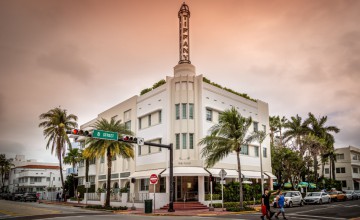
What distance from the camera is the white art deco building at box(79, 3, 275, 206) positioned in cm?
3472

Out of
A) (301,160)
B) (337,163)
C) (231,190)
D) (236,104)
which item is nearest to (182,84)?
(236,104)

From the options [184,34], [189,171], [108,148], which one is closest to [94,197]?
[108,148]

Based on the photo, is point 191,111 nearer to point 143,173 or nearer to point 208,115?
point 208,115

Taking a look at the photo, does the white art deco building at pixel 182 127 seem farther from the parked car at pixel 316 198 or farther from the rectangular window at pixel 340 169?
the rectangular window at pixel 340 169

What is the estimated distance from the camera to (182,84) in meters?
36.6

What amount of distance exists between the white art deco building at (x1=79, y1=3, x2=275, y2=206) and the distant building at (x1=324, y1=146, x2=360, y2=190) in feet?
131

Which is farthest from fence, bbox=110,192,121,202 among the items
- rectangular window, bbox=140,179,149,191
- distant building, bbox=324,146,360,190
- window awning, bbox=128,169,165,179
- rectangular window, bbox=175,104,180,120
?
distant building, bbox=324,146,360,190

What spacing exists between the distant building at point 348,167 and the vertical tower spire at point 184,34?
5288 cm

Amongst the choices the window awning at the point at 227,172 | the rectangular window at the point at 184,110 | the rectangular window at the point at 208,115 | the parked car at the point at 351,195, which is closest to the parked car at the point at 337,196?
the parked car at the point at 351,195

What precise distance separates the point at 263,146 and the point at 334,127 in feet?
62.5

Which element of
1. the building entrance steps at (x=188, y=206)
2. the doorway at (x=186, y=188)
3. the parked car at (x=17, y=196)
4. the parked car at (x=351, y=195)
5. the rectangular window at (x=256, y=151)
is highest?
the rectangular window at (x=256, y=151)

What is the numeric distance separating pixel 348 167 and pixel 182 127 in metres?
56.7

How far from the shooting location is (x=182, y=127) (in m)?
35.5

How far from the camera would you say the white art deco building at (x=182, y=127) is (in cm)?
3472
